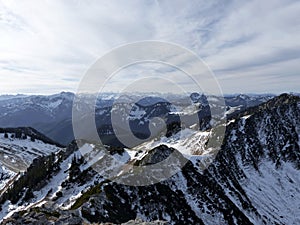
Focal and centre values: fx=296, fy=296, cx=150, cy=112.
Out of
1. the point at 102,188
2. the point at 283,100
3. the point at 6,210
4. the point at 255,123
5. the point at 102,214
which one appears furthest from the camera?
the point at 283,100

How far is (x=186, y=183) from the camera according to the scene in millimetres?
89625

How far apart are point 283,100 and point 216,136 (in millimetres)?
83483

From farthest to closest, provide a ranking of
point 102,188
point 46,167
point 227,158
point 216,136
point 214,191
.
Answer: point 216,136, point 227,158, point 46,167, point 214,191, point 102,188

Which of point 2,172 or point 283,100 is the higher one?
point 283,100

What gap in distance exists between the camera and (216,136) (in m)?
140

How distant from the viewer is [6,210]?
88000 mm

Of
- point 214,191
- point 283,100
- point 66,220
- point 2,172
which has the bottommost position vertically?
point 2,172

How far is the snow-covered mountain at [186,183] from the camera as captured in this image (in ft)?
227

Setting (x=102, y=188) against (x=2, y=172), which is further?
(x=2, y=172)

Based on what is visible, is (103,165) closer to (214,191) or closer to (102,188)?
(102,188)

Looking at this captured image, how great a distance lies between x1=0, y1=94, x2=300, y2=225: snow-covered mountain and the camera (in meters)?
69.2

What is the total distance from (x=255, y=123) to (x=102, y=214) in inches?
4535

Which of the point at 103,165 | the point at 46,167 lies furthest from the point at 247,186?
the point at 46,167

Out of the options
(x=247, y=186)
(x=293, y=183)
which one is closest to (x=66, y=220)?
(x=247, y=186)
